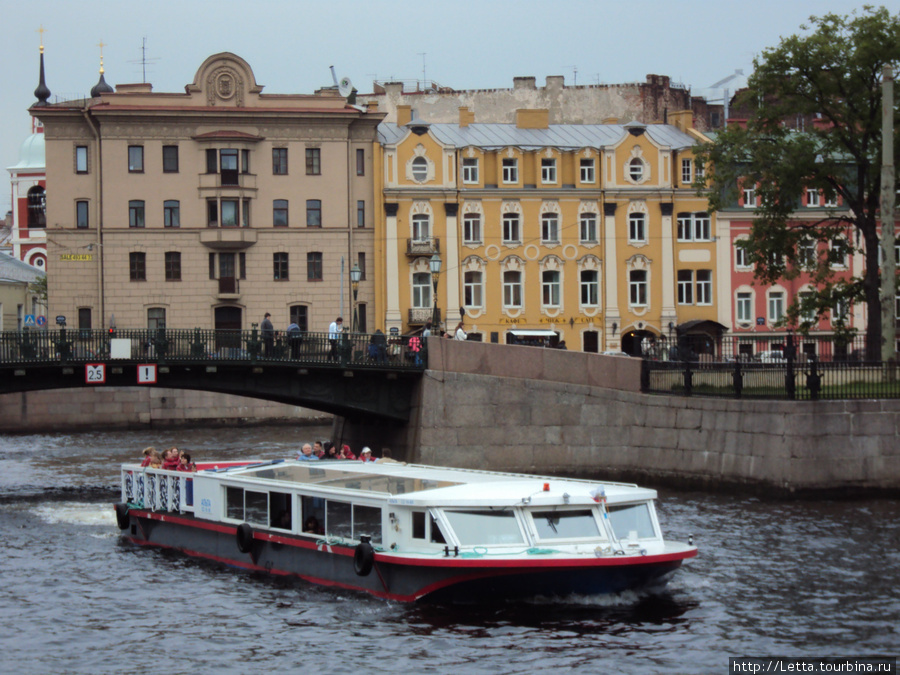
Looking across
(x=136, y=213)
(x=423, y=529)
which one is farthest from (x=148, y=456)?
(x=136, y=213)

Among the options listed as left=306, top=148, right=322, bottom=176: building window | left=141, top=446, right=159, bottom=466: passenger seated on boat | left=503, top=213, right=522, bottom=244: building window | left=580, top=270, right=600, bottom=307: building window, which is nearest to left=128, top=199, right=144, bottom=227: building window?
left=306, top=148, right=322, bottom=176: building window

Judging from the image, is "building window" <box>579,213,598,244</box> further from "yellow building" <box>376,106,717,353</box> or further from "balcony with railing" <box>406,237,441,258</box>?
"balcony with railing" <box>406,237,441,258</box>

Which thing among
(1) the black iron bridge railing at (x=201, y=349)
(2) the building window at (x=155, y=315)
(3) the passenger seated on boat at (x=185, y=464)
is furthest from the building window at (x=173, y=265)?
(3) the passenger seated on boat at (x=185, y=464)

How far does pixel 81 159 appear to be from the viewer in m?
57.1

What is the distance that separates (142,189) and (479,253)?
1494cm

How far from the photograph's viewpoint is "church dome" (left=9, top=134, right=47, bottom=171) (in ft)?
309

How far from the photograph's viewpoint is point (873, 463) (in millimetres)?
30031

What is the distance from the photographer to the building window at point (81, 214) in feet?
188

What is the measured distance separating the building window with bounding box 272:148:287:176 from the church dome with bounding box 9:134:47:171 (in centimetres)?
4112

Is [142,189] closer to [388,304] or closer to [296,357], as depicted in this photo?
[388,304]

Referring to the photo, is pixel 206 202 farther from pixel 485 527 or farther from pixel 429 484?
pixel 485 527

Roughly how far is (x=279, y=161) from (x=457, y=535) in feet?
132

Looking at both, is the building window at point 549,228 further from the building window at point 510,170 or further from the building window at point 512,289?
the building window at point 510,170

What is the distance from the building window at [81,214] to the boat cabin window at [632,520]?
4168 centimetres
